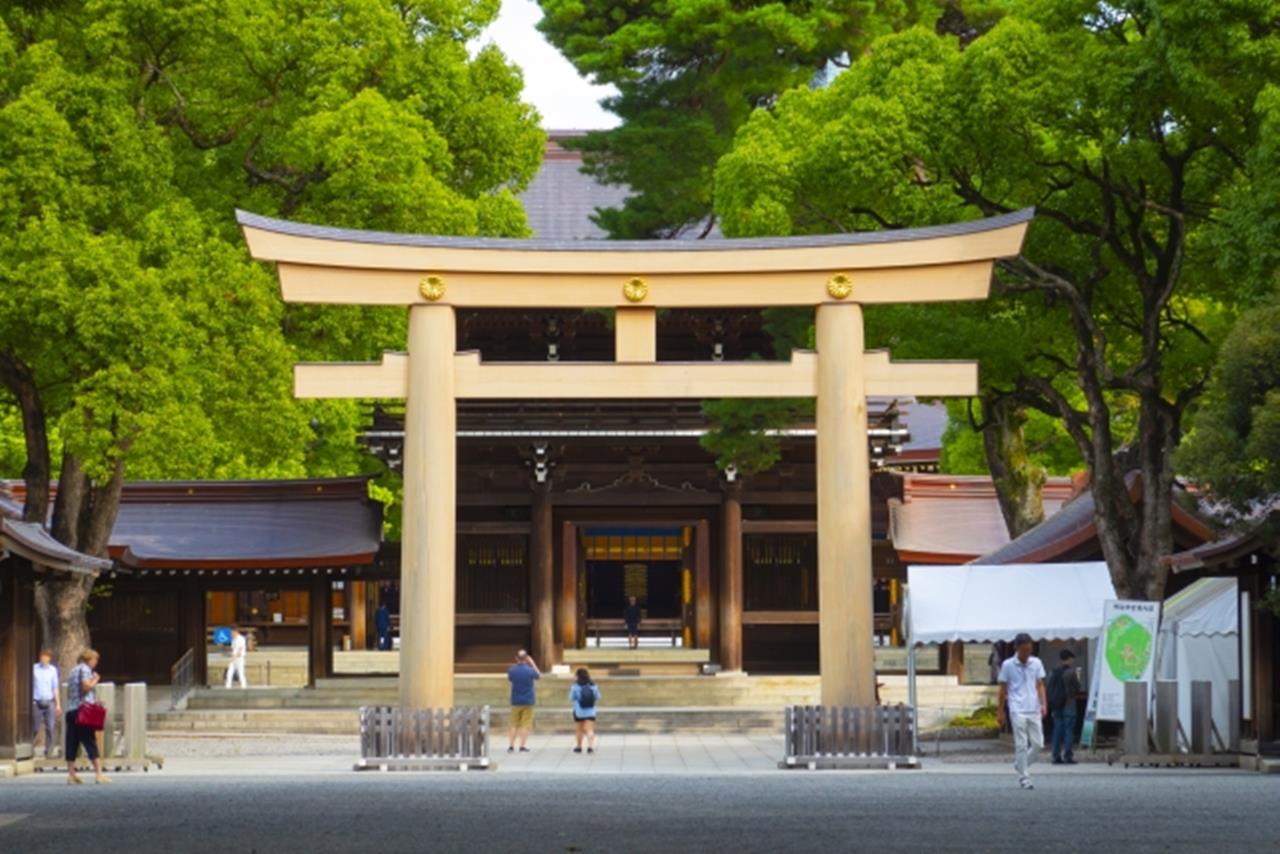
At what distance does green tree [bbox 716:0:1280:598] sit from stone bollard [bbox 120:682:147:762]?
34.5 ft

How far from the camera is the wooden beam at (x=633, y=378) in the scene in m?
26.2

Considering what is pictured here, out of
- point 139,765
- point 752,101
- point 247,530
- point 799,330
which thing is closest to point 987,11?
point 752,101

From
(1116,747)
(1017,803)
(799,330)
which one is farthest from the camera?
(799,330)

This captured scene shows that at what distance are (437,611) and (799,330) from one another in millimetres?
11821

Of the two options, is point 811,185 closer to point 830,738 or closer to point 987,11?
point 830,738

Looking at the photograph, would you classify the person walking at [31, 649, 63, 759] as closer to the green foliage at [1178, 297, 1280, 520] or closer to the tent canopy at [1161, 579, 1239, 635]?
the green foliage at [1178, 297, 1280, 520]

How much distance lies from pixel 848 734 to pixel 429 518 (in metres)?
5.65

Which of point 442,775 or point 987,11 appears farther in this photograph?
point 987,11

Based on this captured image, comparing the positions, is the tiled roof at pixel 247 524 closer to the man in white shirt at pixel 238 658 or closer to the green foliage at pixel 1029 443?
the man in white shirt at pixel 238 658

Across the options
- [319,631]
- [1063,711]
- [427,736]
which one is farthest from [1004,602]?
[319,631]

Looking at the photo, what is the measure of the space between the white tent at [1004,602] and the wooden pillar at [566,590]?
44.3 feet

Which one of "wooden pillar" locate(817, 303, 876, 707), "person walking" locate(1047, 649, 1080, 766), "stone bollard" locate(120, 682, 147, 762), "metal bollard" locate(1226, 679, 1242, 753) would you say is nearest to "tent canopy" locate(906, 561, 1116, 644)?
"person walking" locate(1047, 649, 1080, 766)

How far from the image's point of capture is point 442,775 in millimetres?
24266

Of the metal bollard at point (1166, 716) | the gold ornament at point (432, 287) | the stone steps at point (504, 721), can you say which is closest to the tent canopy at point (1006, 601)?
the metal bollard at point (1166, 716)
